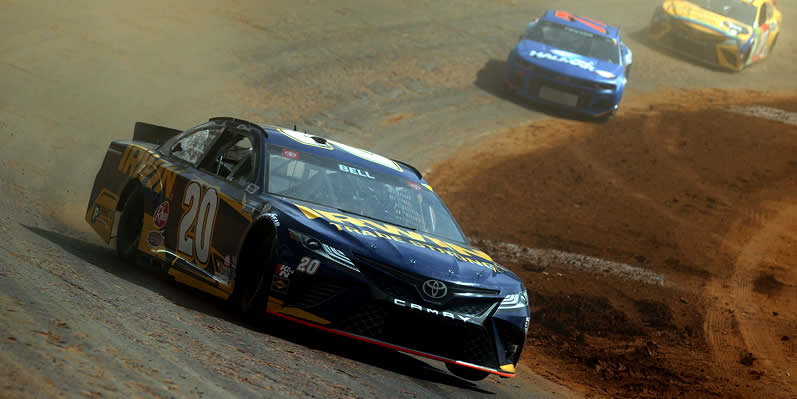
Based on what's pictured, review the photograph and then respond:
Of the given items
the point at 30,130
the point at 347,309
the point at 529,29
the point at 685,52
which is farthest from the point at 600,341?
the point at 685,52

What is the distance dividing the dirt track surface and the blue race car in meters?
0.51

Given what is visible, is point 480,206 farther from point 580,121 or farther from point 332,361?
point 332,361

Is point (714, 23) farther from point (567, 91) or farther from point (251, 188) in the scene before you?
point (251, 188)

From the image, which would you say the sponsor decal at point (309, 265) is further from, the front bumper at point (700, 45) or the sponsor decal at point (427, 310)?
the front bumper at point (700, 45)

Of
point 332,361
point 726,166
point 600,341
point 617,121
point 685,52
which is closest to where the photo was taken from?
point 332,361

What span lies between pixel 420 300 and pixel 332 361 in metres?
0.63

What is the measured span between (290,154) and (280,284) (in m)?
1.50

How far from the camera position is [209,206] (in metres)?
7.07

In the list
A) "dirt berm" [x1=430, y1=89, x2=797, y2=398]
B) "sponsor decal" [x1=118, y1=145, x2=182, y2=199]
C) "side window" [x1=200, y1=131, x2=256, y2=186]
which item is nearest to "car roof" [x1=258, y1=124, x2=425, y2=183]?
"side window" [x1=200, y1=131, x2=256, y2=186]

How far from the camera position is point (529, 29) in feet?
70.6

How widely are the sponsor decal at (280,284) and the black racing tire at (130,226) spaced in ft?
7.89

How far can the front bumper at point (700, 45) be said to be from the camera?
996 inches

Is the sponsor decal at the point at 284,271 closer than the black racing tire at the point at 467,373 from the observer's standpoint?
Yes

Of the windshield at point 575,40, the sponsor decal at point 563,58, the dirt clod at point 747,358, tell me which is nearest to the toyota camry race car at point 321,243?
the dirt clod at point 747,358
